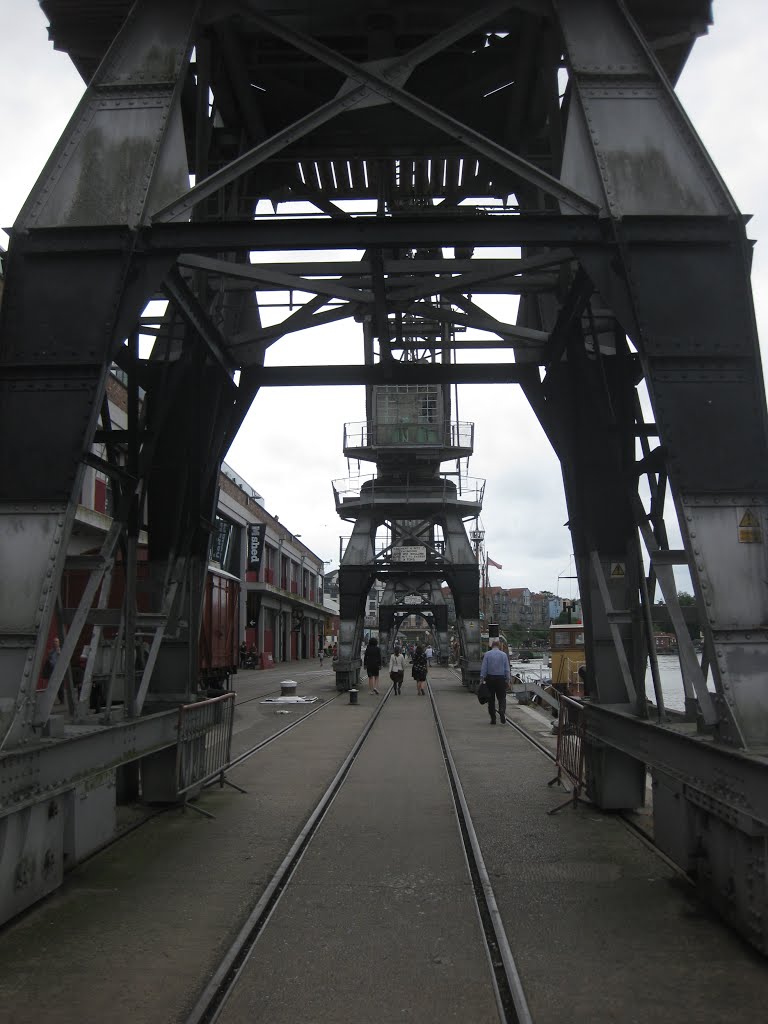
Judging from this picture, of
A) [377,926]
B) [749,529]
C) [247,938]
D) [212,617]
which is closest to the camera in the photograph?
[247,938]

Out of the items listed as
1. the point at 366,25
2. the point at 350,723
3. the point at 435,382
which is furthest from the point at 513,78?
the point at 350,723

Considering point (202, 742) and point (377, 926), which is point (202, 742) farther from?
point (377, 926)

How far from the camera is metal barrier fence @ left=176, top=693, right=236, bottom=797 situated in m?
8.41

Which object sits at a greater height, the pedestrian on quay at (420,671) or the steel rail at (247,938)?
the pedestrian on quay at (420,671)

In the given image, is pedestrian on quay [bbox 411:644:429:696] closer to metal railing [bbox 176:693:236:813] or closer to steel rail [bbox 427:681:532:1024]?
metal railing [bbox 176:693:236:813]

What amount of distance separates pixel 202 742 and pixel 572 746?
Result: 4081 millimetres

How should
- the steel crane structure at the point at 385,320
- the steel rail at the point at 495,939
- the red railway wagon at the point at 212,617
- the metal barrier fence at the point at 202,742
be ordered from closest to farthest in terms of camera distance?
the steel rail at the point at 495,939 → the steel crane structure at the point at 385,320 → the metal barrier fence at the point at 202,742 → the red railway wagon at the point at 212,617

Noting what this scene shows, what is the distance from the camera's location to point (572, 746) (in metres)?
9.47

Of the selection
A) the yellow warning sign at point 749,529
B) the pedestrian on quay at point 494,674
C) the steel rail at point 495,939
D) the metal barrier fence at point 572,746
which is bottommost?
the steel rail at point 495,939

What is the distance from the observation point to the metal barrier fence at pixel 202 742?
331 inches

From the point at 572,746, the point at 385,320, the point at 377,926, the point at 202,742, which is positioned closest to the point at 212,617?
the point at 202,742

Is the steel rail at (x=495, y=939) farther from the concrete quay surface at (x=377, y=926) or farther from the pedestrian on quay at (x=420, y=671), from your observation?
the pedestrian on quay at (x=420, y=671)

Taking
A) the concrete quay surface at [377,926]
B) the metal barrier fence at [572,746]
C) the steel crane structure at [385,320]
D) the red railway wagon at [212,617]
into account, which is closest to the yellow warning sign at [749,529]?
the steel crane structure at [385,320]

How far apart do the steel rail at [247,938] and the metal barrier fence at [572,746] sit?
2629 millimetres
